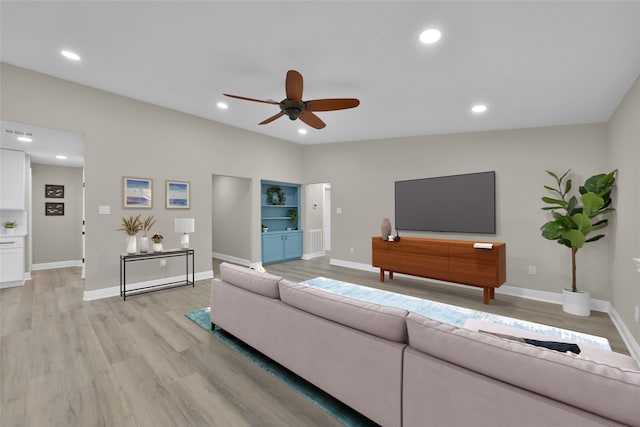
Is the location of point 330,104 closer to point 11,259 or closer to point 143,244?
point 143,244

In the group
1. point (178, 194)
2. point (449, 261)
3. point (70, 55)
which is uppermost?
point (70, 55)

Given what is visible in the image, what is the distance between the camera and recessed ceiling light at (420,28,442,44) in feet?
7.30

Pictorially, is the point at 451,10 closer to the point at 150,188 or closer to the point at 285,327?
the point at 285,327

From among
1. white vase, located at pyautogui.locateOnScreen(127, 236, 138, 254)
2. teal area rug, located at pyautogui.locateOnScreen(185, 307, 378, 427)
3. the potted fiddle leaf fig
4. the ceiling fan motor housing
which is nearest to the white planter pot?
the potted fiddle leaf fig

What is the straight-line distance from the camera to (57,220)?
609 cm

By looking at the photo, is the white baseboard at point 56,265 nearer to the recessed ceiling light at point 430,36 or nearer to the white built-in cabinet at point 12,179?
the white built-in cabinet at point 12,179

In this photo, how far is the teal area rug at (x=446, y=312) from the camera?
2.74 meters

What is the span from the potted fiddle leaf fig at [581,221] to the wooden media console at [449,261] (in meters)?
0.69

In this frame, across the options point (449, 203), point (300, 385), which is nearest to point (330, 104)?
point (300, 385)

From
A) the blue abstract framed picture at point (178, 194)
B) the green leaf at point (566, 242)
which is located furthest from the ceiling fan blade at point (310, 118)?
the green leaf at point (566, 242)

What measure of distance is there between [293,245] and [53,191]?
5543 mm

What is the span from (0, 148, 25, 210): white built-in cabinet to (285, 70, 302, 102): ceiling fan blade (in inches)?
211

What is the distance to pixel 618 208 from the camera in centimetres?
313

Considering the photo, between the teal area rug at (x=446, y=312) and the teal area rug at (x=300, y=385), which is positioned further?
the teal area rug at (x=446, y=312)
